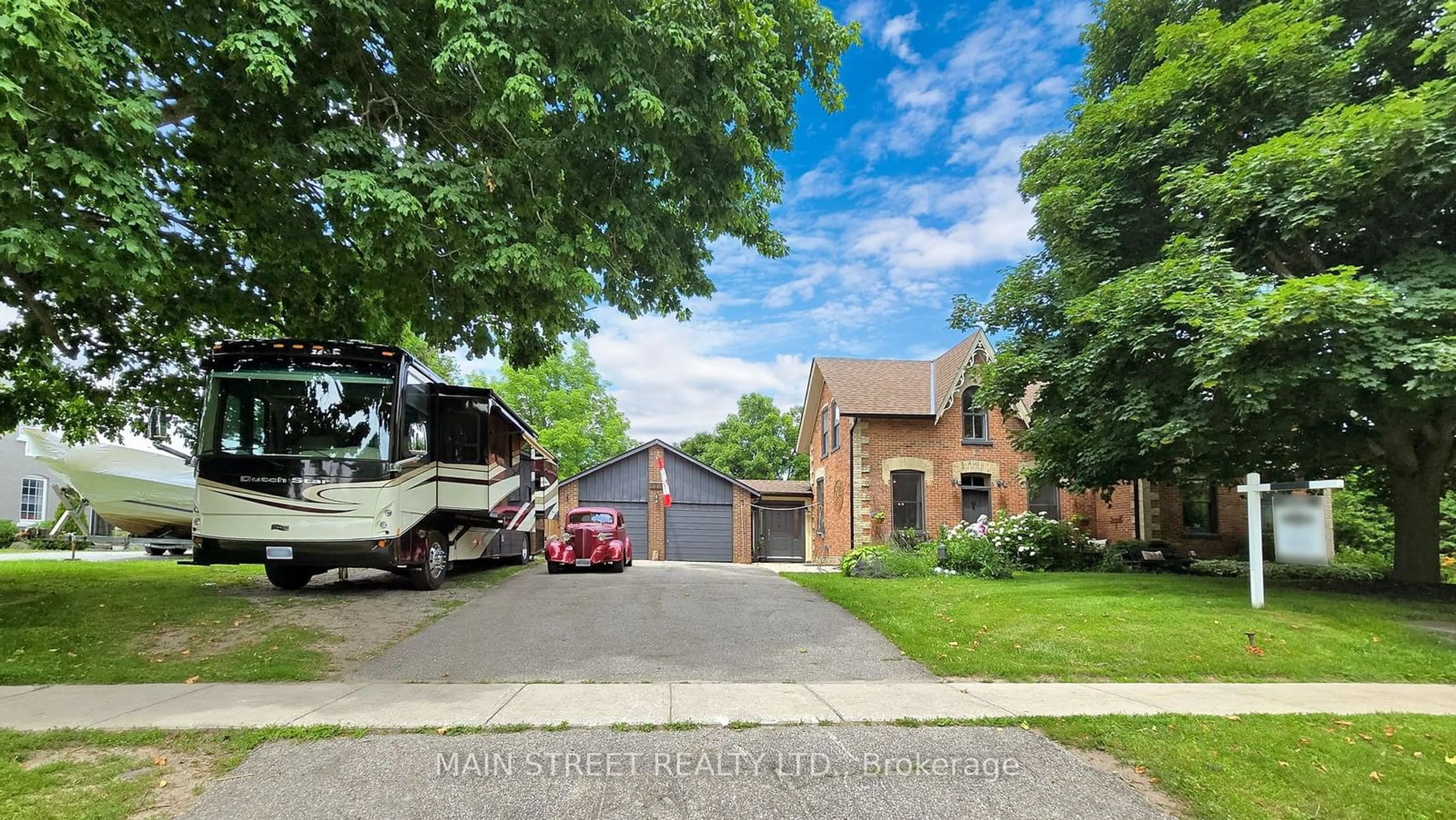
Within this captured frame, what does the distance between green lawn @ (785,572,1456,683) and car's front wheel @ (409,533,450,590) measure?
6.24 metres

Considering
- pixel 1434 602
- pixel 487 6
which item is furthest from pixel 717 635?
pixel 1434 602

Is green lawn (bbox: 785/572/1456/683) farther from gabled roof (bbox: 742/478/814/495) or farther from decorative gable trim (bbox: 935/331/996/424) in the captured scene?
gabled roof (bbox: 742/478/814/495)

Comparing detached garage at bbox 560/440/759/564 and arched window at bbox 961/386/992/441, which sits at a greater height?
arched window at bbox 961/386/992/441

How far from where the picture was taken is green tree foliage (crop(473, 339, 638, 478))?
1517 inches

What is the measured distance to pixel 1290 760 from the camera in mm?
4367

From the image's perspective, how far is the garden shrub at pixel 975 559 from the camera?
1352cm

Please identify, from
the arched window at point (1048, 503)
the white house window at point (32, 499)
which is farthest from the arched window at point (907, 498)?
the white house window at point (32, 499)

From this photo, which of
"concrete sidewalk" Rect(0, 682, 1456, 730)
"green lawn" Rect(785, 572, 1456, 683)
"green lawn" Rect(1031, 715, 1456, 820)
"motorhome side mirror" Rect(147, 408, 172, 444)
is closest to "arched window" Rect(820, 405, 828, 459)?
"green lawn" Rect(785, 572, 1456, 683)

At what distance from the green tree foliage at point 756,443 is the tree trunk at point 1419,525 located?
1702 inches

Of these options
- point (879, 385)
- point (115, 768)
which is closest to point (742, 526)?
point (879, 385)

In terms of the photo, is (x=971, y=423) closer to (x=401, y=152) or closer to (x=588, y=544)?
(x=588, y=544)

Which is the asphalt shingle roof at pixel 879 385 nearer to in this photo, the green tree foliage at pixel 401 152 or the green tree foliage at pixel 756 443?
the green tree foliage at pixel 401 152

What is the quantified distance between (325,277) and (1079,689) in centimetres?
1043

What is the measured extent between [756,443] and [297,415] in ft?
159
